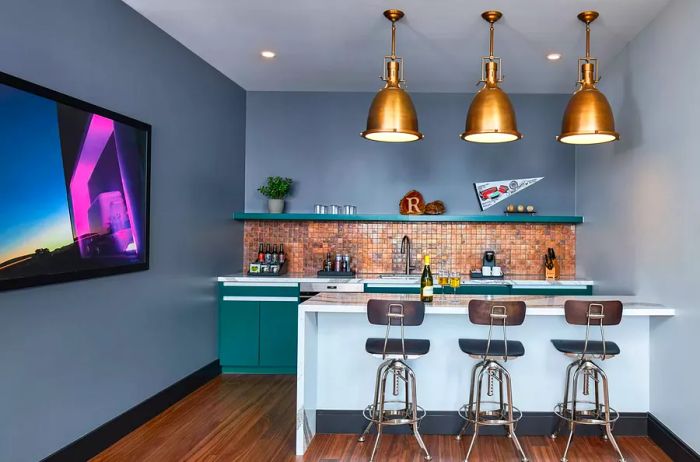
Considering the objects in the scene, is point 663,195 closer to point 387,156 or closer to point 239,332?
point 387,156

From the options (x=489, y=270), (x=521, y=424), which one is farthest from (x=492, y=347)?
(x=489, y=270)

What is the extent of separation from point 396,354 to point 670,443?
171cm

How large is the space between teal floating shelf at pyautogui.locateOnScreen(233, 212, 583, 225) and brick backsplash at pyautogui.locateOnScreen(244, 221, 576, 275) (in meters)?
0.18

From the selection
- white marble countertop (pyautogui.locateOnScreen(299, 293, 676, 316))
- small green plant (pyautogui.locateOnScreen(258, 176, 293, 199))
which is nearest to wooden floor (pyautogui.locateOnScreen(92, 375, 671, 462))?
white marble countertop (pyautogui.locateOnScreen(299, 293, 676, 316))

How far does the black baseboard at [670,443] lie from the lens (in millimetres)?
2816

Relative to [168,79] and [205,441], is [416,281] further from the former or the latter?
[168,79]

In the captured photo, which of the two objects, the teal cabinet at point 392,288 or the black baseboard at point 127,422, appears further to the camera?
the teal cabinet at point 392,288

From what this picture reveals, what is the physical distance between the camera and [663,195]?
10.6 feet

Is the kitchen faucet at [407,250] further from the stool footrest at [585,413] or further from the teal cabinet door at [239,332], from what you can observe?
the stool footrest at [585,413]

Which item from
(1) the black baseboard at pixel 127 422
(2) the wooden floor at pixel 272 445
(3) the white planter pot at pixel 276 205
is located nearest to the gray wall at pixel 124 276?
(1) the black baseboard at pixel 127 422

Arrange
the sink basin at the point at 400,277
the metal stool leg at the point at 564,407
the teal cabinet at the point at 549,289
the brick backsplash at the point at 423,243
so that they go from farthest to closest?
the brick backsplash at the point at 423,243 < the sink basin at the point at 400,277 < the teal cabinet at the point at 549,289 < the metal stool leg at the point at 564,407

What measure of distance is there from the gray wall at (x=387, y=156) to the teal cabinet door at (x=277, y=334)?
118 cm

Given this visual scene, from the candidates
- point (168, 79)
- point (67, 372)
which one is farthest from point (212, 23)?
point (67, 372)

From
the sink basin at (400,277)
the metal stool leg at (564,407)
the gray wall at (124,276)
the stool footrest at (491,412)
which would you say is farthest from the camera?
the sink basin at (400,277)
